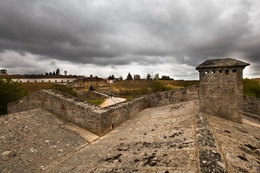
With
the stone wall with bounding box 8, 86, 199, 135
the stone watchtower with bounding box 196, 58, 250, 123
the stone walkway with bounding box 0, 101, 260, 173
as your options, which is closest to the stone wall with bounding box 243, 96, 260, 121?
the stone wall with bounding box 8, 86, 199, 135

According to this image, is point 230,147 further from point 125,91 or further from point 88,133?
point 125,91

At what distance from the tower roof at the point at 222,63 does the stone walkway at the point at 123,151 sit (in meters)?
2.12

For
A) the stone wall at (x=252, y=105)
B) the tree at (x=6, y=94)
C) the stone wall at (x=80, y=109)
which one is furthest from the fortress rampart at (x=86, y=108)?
the tree at (x=6, y=94)

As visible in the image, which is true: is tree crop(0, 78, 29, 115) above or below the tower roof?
below

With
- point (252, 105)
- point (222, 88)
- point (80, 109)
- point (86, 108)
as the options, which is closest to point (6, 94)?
point (80, 109)

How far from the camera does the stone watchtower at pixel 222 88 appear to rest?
16.6 feet

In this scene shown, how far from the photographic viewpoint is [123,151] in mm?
3598

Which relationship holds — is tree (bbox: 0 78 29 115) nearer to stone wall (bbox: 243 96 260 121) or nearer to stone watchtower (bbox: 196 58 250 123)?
stone watchtower (bbox: 196 58 250 123)

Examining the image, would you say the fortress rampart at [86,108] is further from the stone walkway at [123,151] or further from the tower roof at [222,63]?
the tower roof at [222,63]

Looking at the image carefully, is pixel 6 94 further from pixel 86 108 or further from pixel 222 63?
pixel 222 63

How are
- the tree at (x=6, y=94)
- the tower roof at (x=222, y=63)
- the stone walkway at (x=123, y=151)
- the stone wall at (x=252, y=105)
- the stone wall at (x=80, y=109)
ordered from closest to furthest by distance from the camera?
the stone walkway at (x=123, y=151) → the tower roof at (x=222, y=63) → the stone wall at (x=80, y=109) → the stone wall at (x=252, y=105) → the tree at (x=6, y=94)

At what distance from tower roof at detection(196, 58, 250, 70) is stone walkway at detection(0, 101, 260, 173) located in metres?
2.12

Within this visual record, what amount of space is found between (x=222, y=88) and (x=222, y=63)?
87 cm

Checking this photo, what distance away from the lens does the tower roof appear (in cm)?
490
